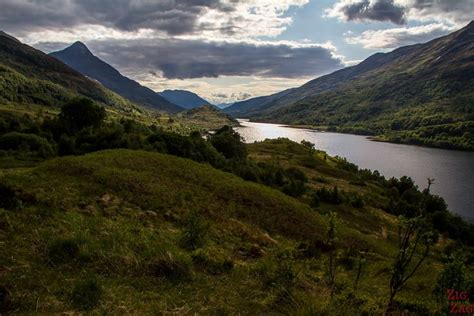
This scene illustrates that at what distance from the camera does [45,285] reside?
37.1 feet

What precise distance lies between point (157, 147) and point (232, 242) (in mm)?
35497

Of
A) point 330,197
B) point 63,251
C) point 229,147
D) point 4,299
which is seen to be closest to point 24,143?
point 229,147

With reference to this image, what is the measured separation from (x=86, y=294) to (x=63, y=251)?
11.1ft

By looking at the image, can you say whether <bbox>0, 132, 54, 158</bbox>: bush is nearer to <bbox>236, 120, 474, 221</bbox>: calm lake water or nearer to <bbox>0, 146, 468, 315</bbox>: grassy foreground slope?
<bbox>0, 146, 468, 315</bbox>: grassy foreground slope

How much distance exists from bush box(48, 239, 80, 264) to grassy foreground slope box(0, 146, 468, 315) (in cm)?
3

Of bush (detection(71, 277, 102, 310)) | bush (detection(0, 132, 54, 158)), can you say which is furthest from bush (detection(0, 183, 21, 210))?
bush (detection(0, 132, 54, 158))

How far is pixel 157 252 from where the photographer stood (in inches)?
567

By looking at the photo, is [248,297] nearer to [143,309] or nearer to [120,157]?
[143,309]

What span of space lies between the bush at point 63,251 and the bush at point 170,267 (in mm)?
2840

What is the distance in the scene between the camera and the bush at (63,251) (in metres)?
13.1

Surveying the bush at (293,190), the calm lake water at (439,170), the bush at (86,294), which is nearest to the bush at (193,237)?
the bush at (86,294)

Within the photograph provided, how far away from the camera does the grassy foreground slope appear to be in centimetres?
1133

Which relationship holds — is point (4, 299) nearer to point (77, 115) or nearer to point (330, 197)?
point (330, 197)

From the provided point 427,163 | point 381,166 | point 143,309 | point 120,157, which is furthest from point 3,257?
point 427,163
